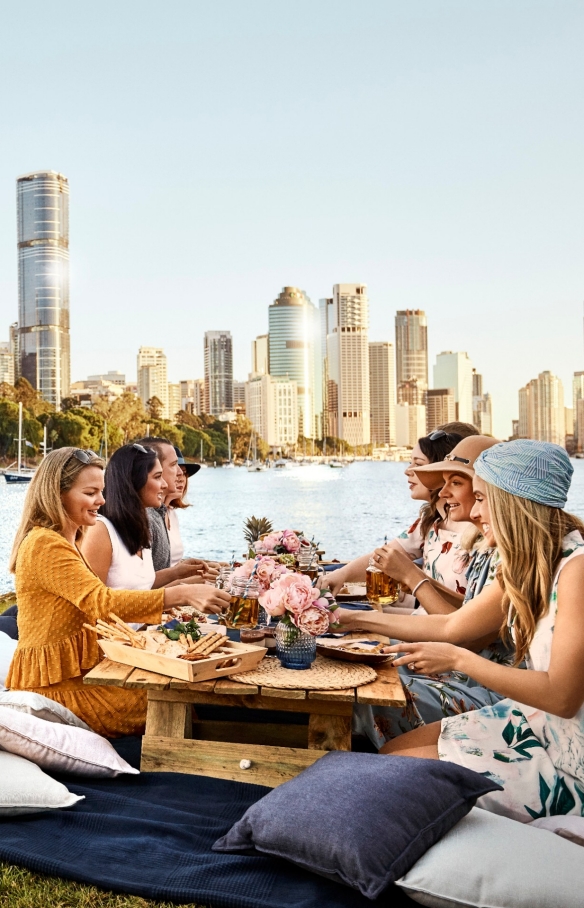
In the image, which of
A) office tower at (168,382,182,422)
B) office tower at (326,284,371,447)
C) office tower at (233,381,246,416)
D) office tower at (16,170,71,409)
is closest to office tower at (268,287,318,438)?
office tower at (326,284,371,447)

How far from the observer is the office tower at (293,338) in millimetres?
170375

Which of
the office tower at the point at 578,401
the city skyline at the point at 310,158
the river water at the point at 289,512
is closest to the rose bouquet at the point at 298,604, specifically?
the river water at the point at 289,512

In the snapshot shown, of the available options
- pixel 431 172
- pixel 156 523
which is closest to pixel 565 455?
pixel 156 523

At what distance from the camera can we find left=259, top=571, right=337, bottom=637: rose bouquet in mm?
2666

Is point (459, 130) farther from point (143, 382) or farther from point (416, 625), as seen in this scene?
point (416, 625)

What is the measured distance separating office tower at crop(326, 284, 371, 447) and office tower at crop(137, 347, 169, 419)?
34.3 meters

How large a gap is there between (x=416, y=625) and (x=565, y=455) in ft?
3.16

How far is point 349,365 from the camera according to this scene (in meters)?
162

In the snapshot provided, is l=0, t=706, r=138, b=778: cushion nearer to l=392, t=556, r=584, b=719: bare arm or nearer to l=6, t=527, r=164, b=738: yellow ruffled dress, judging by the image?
l=6, t=527, r=164, b=738: yellow ruffled dress

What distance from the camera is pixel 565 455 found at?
2.63m

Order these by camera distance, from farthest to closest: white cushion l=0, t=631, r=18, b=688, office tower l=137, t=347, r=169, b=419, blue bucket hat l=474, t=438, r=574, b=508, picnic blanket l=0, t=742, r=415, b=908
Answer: office tower l=137, t=347, r=169, b=419 → white cushion l=0, t=631, r=18, b=688 → blue bucket hat l=474, t=438, r=574, b=508 → picnic blanket l=0, t=742, r=415, b=908

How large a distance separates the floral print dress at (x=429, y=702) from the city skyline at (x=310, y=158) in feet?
149

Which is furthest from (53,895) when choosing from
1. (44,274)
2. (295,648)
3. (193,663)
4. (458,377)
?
(44,274)

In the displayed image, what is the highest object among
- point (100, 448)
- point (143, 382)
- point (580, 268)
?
point (580, 268)
